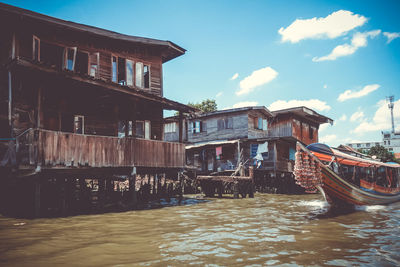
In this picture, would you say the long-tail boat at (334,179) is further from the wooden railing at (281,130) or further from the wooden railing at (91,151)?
the wooden railing at (281,130)

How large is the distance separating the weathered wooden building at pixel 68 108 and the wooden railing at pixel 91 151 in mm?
36

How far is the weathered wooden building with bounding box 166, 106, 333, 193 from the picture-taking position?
25.8 metres

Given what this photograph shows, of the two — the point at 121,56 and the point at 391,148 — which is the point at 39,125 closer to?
the point at 121,56

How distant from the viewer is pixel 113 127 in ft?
52.2

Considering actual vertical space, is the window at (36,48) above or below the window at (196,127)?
above

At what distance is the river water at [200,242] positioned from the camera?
503 cm

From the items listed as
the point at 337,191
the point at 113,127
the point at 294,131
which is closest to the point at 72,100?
the point at 113,127

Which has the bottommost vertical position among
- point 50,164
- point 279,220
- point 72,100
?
point 279,220

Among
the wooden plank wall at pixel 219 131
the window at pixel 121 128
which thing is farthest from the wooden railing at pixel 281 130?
the window at pixel 121 128

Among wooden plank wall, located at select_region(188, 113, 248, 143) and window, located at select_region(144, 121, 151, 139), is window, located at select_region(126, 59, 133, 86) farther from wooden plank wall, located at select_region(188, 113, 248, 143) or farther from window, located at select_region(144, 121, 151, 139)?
wooden plank wall, located at select_region(188, 113, 248, 143)

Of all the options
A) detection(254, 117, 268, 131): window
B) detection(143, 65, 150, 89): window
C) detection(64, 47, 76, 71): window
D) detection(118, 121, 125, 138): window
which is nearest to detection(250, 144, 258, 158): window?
detection(254, 117, 268, 131): window

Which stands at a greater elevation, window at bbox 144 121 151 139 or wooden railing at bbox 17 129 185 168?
window at bbox 144 121 151 139

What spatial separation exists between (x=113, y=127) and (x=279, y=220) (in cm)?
1020

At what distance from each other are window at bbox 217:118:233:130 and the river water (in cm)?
1831
